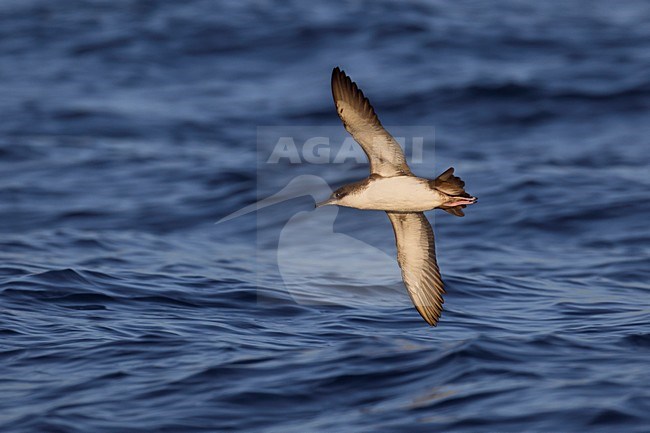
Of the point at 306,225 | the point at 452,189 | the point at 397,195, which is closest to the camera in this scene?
the point at 452,189

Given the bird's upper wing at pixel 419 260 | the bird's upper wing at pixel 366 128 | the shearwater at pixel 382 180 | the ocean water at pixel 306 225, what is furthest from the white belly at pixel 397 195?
the ocean water at pixel 306 225

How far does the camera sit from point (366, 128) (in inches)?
320

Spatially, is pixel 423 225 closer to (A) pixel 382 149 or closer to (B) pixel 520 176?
(A) pixel 382 149

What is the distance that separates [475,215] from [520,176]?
1556 mm

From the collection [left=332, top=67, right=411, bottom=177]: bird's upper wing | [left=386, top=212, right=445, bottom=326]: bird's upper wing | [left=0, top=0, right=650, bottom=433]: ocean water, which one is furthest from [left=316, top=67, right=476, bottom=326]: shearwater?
[left=0, top=0, right=650, bottom=433]: ocean water

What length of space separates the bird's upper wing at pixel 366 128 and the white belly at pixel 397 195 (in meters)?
0.14

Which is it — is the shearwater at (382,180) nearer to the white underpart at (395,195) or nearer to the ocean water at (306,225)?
the white underpart at (395,195)

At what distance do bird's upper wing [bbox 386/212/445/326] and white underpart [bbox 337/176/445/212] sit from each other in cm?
82

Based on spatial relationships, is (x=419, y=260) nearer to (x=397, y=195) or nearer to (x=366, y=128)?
(x=397, y=195)

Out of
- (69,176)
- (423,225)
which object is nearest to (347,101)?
(423,225)

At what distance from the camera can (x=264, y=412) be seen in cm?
778

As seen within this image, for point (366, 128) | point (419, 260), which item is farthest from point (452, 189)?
point (419, 260)

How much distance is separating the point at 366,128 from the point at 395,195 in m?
Result: 0.58

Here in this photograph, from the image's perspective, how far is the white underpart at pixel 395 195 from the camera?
26.7ft
